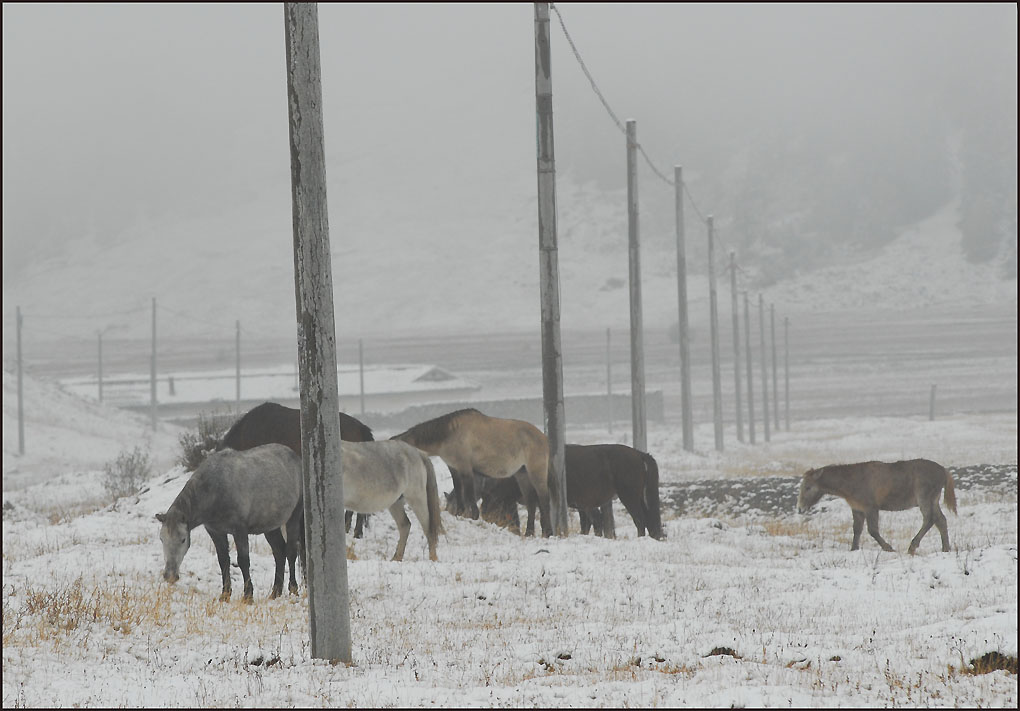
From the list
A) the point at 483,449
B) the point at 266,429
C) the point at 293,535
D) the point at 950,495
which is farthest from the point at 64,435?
the point at 293,535

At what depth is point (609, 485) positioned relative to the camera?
65.5 feet

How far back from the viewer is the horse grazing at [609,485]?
19.7 metres

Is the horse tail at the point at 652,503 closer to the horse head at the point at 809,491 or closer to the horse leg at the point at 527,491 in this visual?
the horse leg at the point at 527,491

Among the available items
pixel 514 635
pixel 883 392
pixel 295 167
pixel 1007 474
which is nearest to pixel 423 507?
pixel 514 635

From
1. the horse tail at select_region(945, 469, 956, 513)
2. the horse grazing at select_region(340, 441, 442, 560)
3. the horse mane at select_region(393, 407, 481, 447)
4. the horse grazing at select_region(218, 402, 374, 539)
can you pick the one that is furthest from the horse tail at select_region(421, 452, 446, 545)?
the horse tail at select_region(945, 469, 956, 513)

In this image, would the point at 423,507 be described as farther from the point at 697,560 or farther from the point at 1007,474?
the point at 1007,474

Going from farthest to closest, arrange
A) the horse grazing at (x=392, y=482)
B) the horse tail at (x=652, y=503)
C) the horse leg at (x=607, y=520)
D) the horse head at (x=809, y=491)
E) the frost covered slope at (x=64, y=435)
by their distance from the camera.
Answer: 1. the frost covered slope at (x=64, y=435)
2. the horse leg at (x=607, y=520)
3. the horse tail at (x=652, y=503)
4. the horse head at (x=809, y=491)
5. the horse grazing at (x=392, y=482)

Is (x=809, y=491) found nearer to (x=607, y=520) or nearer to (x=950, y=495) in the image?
(x=950, y=495)

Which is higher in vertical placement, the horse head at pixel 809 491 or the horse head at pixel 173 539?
the horse head at pixel 173 539

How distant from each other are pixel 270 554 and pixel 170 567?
3771 millimetres

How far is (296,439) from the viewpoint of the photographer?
17844mm

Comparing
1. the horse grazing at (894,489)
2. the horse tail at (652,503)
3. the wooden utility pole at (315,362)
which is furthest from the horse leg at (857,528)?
the wooden utility pole at (315,362)

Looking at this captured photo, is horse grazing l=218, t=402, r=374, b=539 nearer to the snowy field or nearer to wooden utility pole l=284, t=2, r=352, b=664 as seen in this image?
the snowy field

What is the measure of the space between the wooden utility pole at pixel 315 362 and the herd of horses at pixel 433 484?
2.84m
